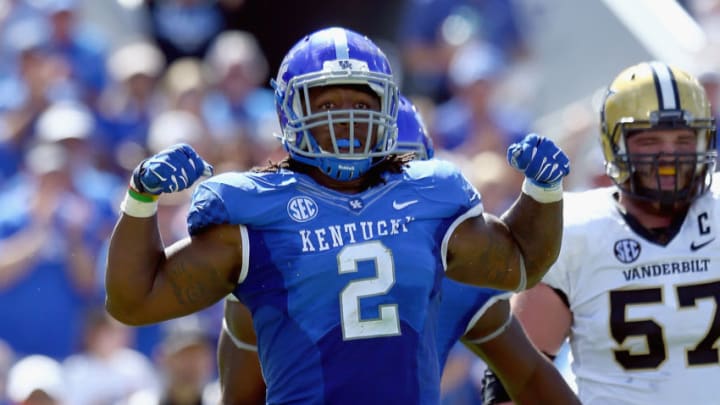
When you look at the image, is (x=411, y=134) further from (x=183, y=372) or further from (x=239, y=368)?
(x=183, y=372)

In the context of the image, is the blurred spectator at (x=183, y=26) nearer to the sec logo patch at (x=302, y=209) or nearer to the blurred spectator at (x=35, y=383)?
the blurred spectator at (x=35, y=383)

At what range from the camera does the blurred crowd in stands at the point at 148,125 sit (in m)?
7.40

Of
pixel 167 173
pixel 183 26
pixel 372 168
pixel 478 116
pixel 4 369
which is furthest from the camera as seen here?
pixel 183 26

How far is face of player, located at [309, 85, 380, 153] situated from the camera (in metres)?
3.97

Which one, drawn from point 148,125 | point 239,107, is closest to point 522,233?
A: point 148,125

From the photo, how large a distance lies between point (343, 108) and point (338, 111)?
4 cm

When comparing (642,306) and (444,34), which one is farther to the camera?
(444,34)

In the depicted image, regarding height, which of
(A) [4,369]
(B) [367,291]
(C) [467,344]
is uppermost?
(B) [367,291]

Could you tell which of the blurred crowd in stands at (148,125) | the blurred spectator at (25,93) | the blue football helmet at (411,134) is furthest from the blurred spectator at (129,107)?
the blue football helmet at (411,134)

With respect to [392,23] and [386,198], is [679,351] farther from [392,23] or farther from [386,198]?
[392,23]

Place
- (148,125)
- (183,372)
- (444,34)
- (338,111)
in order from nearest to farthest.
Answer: (338,111)
(183,372)
(148,125)
(444,34)

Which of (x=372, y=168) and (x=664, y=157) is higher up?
(x=372, y=168)

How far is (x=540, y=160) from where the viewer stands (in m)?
4.06

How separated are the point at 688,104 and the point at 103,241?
3.85m
